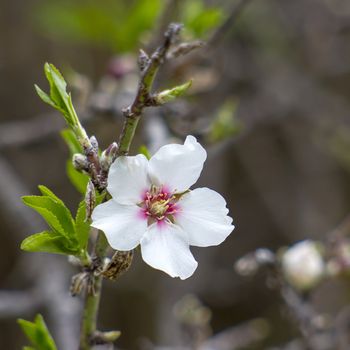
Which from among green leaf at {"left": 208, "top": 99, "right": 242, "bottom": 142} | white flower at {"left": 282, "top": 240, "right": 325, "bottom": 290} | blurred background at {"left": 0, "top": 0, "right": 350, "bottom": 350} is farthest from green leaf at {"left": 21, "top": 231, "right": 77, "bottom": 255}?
blurred background at {"left": 0, "top": 0, "right": 350, "bottom": 350}

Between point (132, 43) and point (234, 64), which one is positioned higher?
point (234, 64)

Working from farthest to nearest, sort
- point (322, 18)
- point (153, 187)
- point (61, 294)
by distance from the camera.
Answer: point (322, 18) < point (61, 294) < point (153, 187)

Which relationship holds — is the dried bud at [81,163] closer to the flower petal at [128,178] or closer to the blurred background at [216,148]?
the flower petal at [128,178]

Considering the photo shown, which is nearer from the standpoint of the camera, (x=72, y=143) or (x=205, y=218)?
(x=205, y=218)

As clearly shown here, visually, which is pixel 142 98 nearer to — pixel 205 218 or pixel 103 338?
pixel 205 218

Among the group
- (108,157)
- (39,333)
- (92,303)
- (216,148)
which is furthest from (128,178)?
(216,148)

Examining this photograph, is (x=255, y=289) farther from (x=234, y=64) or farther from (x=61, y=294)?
(x=61, y=294)

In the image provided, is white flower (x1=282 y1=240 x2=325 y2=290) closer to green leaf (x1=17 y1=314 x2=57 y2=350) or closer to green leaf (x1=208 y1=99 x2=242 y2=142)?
green leaf (x1=208 y1=99 x2=242 y2=142)

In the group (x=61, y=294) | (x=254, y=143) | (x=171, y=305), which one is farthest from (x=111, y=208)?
(x=254, y=143)
